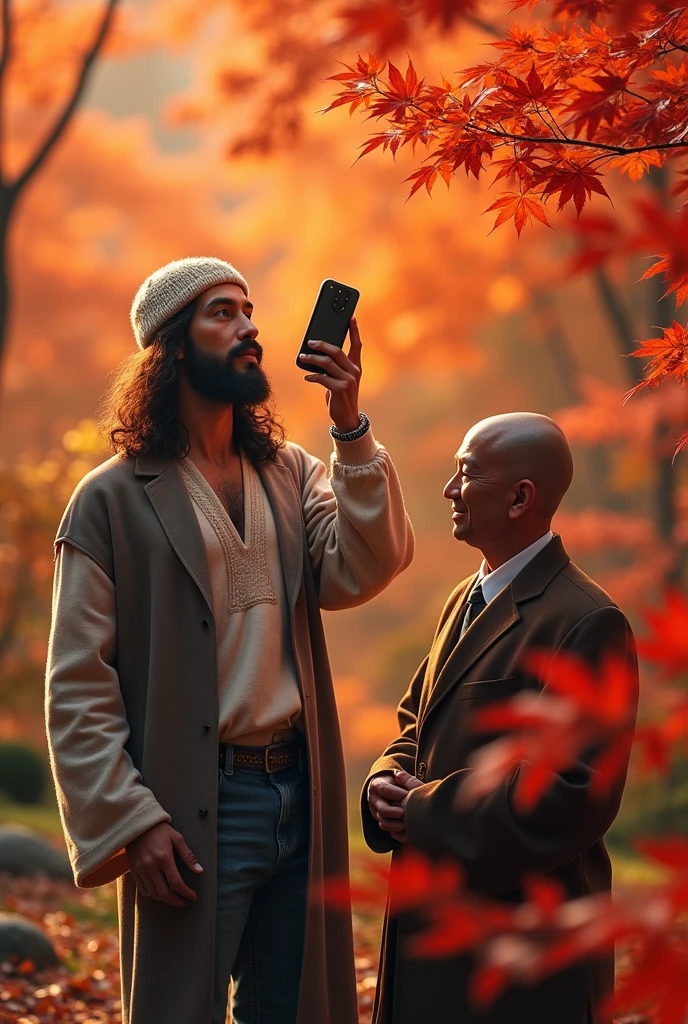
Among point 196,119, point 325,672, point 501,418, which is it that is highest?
point 196,119

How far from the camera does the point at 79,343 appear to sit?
14492 mm

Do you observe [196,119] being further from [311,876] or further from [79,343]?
[311,876]

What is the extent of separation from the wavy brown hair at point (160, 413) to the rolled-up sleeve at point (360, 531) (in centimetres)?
31

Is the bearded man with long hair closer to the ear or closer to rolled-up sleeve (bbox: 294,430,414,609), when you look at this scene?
rolled-up sleeve (bbox: 294,430,414,609)

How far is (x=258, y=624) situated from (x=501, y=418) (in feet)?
2.46

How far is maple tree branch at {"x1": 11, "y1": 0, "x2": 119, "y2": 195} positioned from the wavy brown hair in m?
5.28

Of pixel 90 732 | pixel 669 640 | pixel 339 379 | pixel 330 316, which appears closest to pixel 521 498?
pixel 339 379

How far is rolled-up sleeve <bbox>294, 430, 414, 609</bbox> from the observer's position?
108 inches

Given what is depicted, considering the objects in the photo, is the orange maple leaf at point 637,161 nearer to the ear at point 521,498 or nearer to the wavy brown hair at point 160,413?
the ear at point 521,498

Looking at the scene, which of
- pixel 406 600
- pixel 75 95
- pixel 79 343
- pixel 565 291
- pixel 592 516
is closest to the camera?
pixel 75 95

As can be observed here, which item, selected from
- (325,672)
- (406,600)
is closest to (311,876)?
(325,672)

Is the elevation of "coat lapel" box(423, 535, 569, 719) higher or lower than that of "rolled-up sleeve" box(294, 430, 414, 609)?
lower

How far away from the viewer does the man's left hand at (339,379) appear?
2.70 m

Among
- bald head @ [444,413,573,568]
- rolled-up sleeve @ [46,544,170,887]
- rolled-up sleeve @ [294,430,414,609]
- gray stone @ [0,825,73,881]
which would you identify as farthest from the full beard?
gray stone @ [0,825,73,881]
